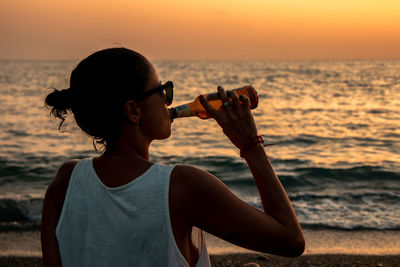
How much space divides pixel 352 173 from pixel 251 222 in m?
8.63

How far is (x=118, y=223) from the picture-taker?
143 centimetres

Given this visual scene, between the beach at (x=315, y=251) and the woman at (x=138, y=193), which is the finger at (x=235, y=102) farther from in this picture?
the beach at (x=315, y=251)

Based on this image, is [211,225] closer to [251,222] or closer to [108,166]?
[251,222]

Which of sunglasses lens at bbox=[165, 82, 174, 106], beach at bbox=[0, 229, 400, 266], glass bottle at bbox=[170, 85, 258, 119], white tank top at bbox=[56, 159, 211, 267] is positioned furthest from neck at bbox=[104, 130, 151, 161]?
beach at bbox=[0, 229, 400, 266]

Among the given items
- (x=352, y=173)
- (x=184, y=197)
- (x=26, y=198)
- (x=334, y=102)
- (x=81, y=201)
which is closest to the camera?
(x=184, y=197)

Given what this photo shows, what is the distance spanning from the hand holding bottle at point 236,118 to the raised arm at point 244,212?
9cm

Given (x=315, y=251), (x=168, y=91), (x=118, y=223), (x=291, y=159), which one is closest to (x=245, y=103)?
(x=168, y=91)

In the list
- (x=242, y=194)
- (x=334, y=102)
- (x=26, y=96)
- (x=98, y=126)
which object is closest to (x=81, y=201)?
(x=98, y=126)

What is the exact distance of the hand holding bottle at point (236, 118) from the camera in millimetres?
1579

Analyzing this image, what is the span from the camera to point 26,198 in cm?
751

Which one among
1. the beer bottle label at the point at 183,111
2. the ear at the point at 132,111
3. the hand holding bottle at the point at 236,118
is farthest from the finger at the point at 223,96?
the beer bottle label at the point at 183,111

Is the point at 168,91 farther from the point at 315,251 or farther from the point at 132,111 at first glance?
the point at 315,251

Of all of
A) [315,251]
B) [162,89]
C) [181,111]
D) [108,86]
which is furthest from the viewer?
[315,251]

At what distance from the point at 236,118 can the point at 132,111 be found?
1.35 feet
